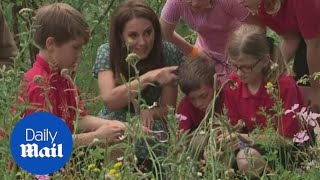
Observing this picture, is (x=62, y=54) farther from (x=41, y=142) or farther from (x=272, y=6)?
(x=41, y=142)

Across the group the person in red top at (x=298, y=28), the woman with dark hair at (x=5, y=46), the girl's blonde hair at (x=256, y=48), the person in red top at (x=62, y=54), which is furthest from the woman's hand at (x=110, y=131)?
the woman with dark hair at (x=5, y=46)

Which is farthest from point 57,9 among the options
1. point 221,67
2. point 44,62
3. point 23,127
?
point 23,127

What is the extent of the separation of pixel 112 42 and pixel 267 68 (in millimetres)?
740

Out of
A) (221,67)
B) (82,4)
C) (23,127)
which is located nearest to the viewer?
(23,127)

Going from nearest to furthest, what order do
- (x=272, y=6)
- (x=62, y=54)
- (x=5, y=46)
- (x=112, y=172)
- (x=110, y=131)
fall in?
1. (x=112, y=172)
2. (x=110, y=131)
3. (x=62, y=54)
4. (x=272, y=6)
5. (x=5, y=46)

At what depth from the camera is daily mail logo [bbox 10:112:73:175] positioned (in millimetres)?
1766

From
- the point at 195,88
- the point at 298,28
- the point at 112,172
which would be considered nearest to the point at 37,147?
the point at 112,172

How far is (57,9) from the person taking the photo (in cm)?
328

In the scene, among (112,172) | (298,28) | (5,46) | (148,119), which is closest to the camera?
(112,172)

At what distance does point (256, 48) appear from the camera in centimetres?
349

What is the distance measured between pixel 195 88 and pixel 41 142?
6.10 feet

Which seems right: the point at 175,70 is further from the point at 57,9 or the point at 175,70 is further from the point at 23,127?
the point at 23,127

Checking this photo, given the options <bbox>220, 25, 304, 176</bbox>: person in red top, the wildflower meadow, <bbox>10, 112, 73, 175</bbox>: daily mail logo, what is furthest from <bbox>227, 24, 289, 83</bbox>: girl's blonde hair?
<bbox>10, 112, 73, 175</bbox>: daily mail logo

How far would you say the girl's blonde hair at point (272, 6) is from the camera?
363cm
